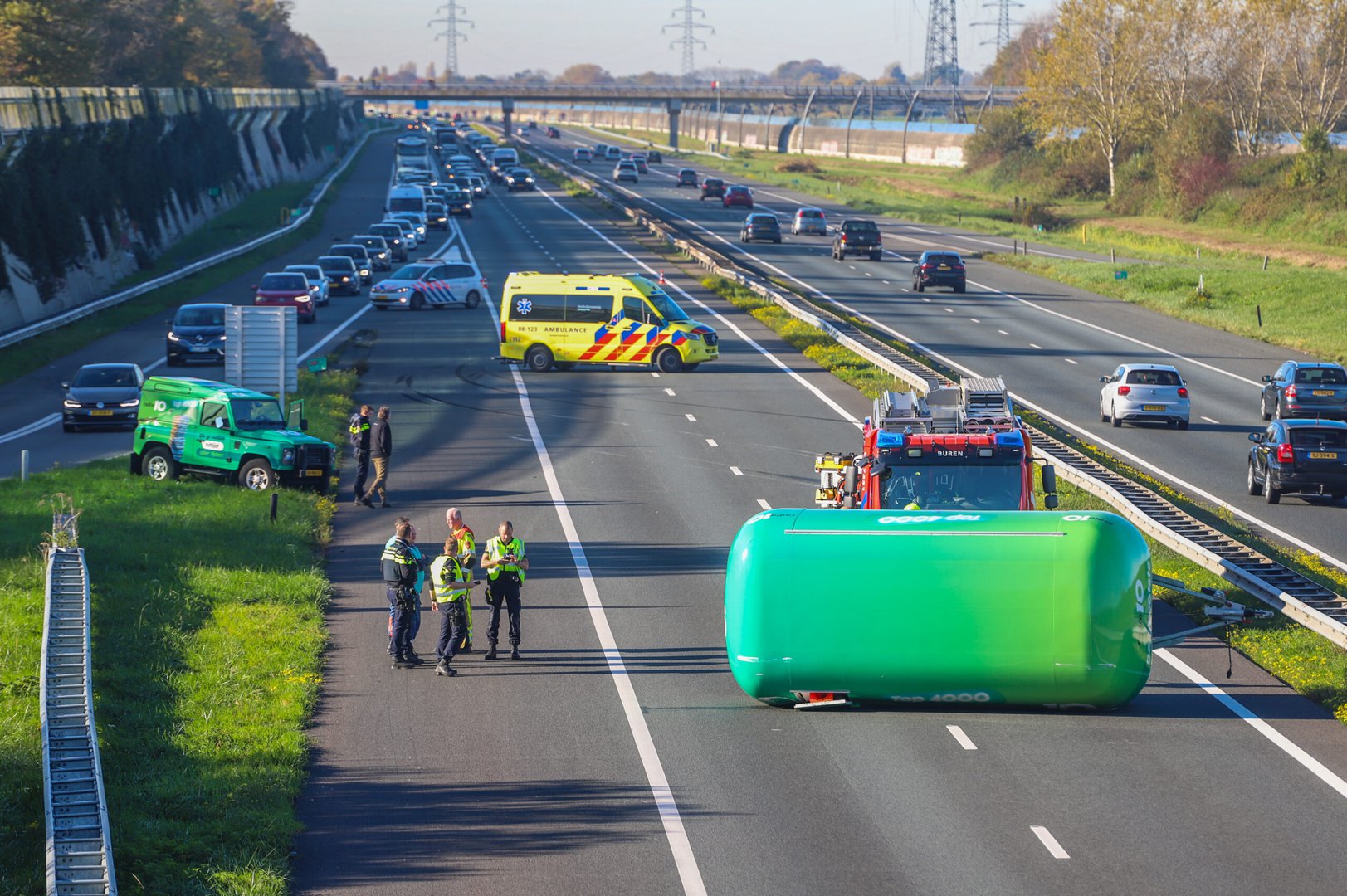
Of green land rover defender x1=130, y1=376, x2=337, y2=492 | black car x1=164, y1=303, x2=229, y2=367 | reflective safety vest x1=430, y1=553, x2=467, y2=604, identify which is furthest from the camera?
black car x1=164, y1=303, x2=229, y2=367

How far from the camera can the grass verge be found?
47.2 metres

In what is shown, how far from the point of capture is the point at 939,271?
6384 cm

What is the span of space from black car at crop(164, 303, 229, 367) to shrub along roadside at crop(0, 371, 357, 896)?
14520mm

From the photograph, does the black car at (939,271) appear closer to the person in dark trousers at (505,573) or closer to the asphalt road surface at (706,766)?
the asphalt road surface at (706,766)

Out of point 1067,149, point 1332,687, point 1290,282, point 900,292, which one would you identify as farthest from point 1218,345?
point 1067,149

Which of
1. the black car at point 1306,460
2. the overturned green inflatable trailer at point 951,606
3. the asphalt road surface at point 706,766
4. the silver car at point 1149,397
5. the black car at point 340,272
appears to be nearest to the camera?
the asphalt road surface at point 706,766

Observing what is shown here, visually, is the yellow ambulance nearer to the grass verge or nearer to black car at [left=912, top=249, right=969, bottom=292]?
the grass verge

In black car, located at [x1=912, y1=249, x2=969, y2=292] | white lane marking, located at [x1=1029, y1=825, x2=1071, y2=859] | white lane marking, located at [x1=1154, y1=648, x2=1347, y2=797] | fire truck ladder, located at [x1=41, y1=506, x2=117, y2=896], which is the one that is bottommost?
white lane marking, located at [x1=1154, y1=648, x2=1347, y2=797]

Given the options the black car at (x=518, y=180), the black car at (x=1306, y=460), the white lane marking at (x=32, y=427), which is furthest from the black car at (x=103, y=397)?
the black car at (x=518, y=180)

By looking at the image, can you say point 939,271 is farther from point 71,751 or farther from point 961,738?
point 71,751

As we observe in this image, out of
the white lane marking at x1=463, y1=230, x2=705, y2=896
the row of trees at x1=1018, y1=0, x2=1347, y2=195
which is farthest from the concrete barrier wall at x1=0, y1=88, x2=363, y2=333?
the row of trees at x1=1018, y1=0, x2=1347, y2=195

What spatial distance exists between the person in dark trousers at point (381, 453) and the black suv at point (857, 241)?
51097 mm

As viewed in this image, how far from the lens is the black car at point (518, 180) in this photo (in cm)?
11869

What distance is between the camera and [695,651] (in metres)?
19.1
